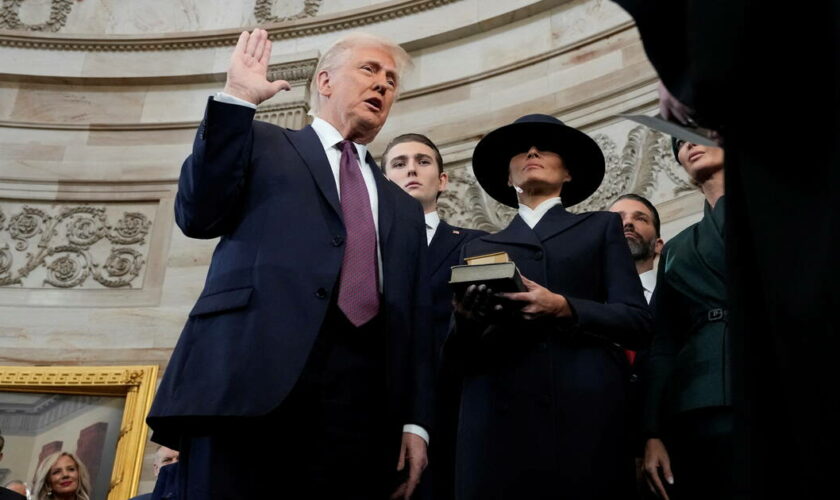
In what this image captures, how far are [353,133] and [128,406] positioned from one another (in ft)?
15.4

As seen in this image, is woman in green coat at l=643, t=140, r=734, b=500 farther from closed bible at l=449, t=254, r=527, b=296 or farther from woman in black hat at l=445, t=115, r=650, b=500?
closed bible at l=449, t=254, r=527, b=296

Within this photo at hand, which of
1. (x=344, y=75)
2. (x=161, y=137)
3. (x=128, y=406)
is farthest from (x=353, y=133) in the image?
(x=161, y=137)

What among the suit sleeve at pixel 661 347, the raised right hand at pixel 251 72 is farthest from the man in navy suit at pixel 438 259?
the raised right hand at pixel 251 72

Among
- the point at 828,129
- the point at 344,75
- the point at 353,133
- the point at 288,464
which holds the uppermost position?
the point at 344,75

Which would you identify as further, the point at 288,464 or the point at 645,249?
the point at 645,249

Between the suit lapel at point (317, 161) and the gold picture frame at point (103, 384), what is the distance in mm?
4596

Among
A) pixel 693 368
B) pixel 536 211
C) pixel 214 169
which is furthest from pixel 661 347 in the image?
pixel 214 169

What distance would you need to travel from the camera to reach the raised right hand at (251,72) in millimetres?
2191

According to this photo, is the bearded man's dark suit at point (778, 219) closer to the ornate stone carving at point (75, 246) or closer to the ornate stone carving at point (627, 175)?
the ornate stone carving at point (627, 175)

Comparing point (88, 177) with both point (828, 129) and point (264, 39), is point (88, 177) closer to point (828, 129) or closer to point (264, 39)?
point (264, 39)

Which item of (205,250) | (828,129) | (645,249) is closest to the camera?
(828,129)

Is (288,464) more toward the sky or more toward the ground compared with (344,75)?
more toward the ground

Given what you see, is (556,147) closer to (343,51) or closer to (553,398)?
(343,51)

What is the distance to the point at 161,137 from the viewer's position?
791cm
